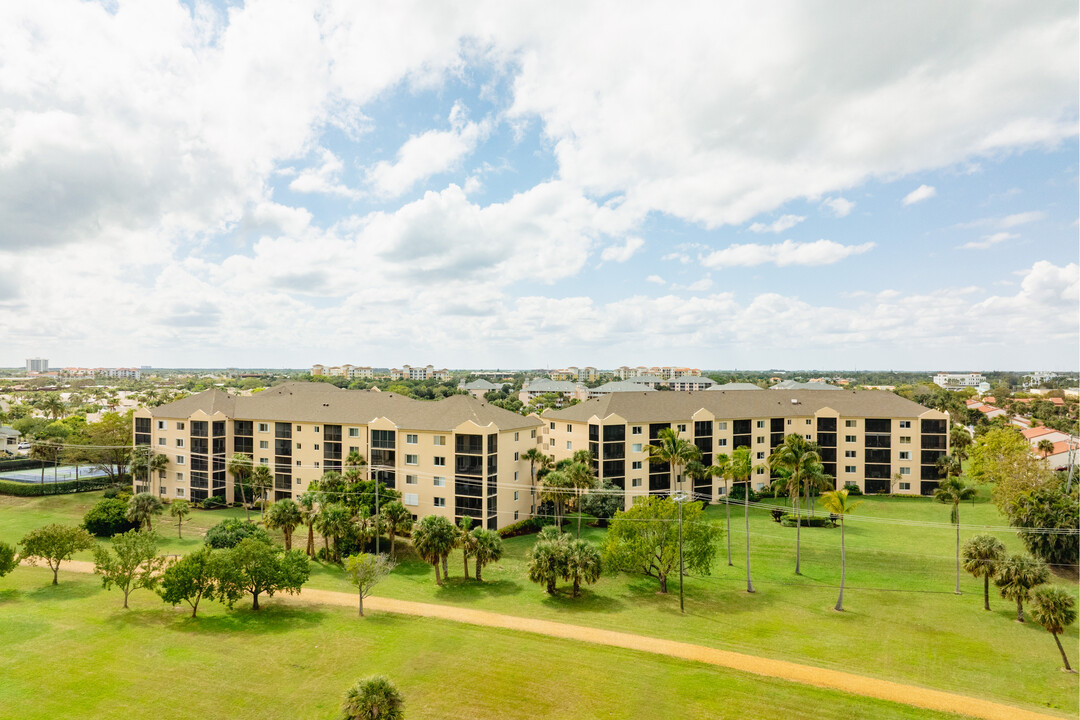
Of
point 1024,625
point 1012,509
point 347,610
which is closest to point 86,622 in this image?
point 347,610

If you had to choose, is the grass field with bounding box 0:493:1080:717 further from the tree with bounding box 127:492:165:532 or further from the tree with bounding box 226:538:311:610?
the tree with bounding box 226:538:311:610

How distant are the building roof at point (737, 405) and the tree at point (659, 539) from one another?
80.8 feet

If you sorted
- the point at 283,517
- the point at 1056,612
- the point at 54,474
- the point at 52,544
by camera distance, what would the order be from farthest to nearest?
1. the point at 54,474
2. the point at 283,517
3. the point at 52,544
4. the point at 1056,612

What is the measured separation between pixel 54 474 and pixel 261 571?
2810 inches

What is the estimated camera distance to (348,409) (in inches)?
2840

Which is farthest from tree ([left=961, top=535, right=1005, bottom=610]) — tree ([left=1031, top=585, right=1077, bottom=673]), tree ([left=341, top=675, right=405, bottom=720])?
tree ([left=341, top=675, right=405, bottom=720])

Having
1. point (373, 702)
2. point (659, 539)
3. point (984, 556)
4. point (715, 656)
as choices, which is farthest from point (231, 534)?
point (984, 556)

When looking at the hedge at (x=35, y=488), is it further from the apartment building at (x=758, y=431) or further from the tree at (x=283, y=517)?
the apartment building at (x=758, y=431)

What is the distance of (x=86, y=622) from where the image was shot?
122 ft

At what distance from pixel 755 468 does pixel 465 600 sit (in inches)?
2006

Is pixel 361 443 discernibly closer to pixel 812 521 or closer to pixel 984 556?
pixel 812 521

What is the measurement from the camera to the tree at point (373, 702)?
23.4 meters

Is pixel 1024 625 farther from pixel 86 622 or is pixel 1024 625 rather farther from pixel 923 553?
pixel 86 622

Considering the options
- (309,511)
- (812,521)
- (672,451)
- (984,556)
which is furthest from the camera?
(812,521)
